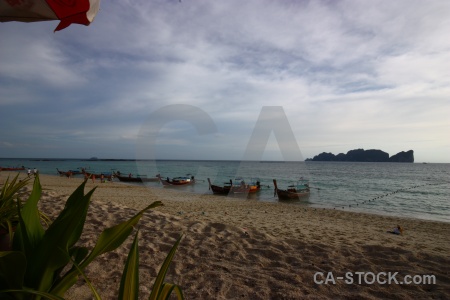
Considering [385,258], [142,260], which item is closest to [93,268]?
[142,260]

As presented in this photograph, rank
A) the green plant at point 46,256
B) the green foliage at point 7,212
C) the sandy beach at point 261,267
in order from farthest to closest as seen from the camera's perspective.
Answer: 1. the sandy beach at point 261,267
2. the green foliage at point 7,212
3. the green plant at point 46,256

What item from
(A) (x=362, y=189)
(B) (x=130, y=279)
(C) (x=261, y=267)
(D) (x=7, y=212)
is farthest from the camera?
(A) (x=362, y=189)

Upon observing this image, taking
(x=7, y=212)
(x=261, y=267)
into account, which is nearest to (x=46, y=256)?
(x=7, y=212)

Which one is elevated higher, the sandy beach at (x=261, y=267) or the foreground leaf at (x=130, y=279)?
the foreground leaf at (x=130, y=279)

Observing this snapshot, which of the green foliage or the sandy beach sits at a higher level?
the green foliage

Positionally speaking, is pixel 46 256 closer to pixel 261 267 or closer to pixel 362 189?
pixel 261 267

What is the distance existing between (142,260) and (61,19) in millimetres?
2476

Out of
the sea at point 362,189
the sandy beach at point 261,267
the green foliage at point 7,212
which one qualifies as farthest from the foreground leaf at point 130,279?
the sea at point 362,189

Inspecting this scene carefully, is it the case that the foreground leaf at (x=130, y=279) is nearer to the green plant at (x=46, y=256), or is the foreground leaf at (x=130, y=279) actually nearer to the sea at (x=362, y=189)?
the green plant at (x=46, y=256)

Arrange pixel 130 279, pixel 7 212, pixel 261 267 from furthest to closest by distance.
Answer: pixel 261 267
pixel 7 212
pixel 130 279

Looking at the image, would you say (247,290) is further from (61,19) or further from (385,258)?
(61,19)

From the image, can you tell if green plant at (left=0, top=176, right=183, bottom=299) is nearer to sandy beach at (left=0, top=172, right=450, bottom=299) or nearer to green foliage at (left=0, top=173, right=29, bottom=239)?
green foliage at (left=0, top=173, right=29, bottom=239)

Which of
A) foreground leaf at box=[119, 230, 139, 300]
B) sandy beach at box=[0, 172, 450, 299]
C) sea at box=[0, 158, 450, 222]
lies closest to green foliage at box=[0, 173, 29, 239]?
sandy beach at box=[0, 172, 450, 299]

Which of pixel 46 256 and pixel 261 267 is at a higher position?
pixel 46 256
